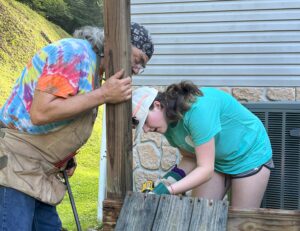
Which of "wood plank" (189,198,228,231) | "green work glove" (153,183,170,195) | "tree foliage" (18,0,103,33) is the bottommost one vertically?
"tree foliage" (18,0,103,33)

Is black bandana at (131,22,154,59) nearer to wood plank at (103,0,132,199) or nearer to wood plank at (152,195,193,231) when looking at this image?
wood plank at (103,0,132,199)

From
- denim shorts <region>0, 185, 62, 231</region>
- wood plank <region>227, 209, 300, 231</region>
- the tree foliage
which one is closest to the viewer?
wood plank <region>227, 209, 300, 231</region>

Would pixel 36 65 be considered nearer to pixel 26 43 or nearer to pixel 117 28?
pixel 117 28

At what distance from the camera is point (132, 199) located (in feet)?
7.54

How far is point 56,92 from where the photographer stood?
8.02 feet

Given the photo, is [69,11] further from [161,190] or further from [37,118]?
[161,190]

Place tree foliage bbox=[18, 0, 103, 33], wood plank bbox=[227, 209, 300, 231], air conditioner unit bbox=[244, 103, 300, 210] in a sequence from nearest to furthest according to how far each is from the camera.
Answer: wood plank bbox=[227, 209, 300, 231] < air conditioner unit bbox=[244, 103, 300, 210] < tree foliage bbox=[18, 0, 103, 33]

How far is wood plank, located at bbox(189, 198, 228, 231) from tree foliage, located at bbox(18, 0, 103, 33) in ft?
49.8

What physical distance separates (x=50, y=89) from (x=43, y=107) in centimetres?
A: 9

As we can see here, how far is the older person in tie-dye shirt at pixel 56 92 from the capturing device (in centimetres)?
243

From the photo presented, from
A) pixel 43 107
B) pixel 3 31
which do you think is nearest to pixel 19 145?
pixel 43 107

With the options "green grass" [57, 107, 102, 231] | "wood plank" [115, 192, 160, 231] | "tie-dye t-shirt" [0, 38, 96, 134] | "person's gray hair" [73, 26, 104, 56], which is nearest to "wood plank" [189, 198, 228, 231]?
"wood plank" [115, 192, 160, 231]

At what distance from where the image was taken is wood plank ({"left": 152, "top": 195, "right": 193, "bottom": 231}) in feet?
7.14

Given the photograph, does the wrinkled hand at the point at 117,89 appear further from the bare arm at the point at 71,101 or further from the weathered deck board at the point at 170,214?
the weathered deck board at the point at 170,214
